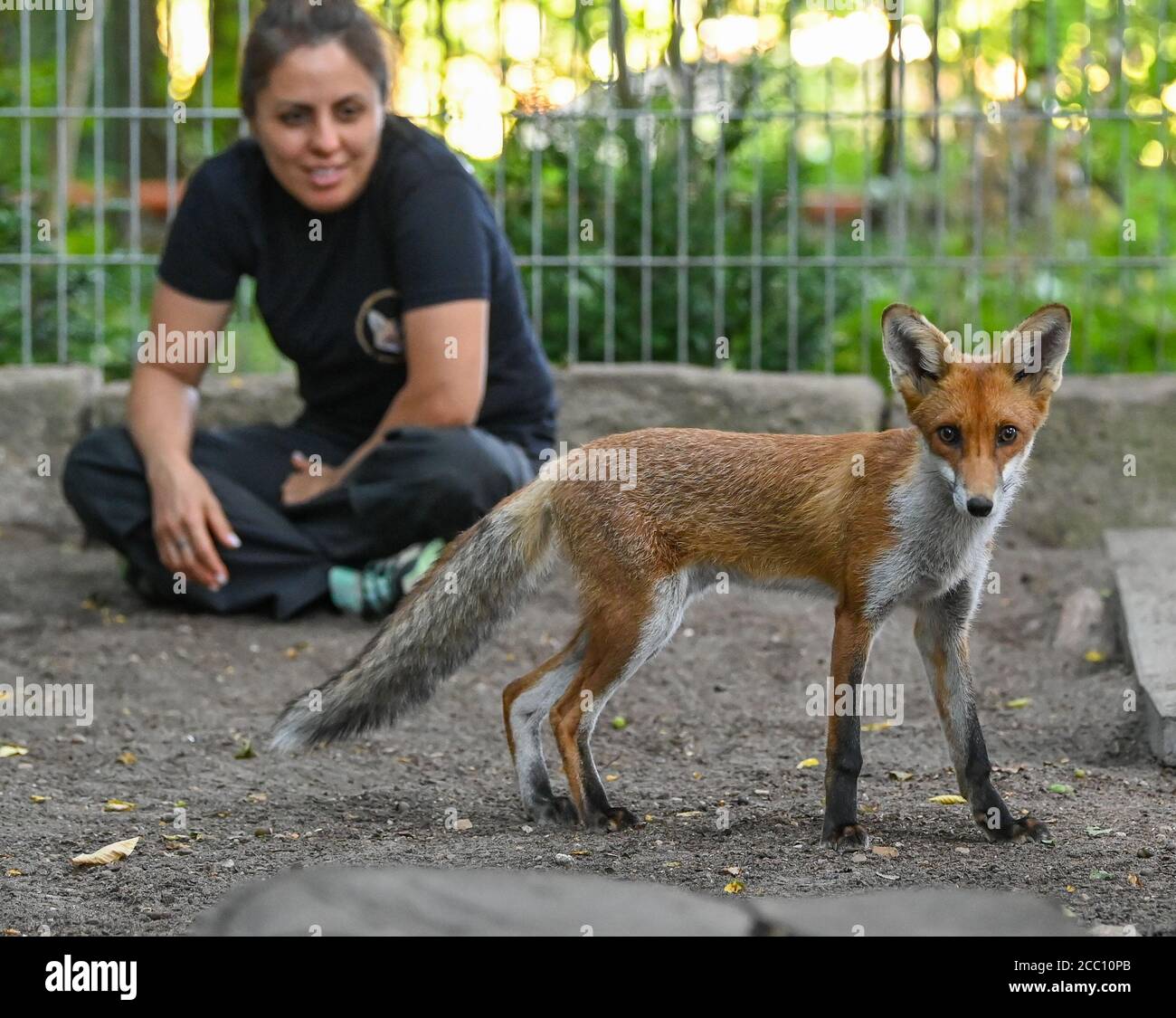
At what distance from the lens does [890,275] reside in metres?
8.14

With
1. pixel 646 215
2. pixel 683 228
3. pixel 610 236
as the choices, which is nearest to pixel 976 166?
pixel 683 228

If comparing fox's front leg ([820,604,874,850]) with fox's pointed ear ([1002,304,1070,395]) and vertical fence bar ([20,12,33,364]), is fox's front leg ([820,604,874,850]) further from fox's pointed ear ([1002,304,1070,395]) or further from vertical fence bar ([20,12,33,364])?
vertical fence bar ([20,12,33,364])

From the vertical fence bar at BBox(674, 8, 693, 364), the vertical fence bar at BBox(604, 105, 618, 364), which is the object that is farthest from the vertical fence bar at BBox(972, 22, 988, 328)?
the vertical fence bar at BBox(604, 105, 618, 364)

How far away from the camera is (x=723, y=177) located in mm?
7848

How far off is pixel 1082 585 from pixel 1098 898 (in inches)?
138

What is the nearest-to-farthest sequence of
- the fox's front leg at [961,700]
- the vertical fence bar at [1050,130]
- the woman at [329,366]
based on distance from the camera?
the fox's front leg at [961,700]
the woman at [329,366]
the vertical fence bar at [1050,130]

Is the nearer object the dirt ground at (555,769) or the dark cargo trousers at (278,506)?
the dirt ground at (555,769)

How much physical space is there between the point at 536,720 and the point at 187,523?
8.45 feet

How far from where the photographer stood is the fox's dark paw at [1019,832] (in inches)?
145

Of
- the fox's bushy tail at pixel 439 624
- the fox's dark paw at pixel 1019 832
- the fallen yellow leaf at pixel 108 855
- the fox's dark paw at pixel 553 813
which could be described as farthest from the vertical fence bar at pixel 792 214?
the fallen yellow leaf at pixel 108 855

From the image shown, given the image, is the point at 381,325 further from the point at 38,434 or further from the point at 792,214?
the point at 792,214

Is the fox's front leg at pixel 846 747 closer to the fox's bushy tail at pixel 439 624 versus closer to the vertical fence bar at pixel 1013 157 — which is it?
the fox's bushy tail at pixel 439 624

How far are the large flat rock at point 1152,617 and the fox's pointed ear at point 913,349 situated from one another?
1340mm

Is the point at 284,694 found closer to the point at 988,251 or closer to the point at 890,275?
the point at 890,275
